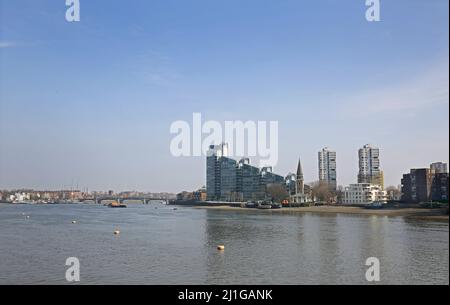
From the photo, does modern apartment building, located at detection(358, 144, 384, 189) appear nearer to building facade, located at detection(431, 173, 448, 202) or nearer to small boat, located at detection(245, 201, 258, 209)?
small boat, located at detection(245, 201, 258, 209)

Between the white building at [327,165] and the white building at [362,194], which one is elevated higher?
the white building at [327,165]

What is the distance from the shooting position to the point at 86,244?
3042 cm

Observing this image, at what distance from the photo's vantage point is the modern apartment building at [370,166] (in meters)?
132

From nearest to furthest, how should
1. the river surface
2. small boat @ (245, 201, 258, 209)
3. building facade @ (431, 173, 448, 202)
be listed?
the river surface → building facade @ (431, 173, 448, 202) → small boat @ (245, 201, 258, 209)

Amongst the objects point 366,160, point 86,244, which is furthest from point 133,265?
point 366,160

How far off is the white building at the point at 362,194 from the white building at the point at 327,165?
97.7ft

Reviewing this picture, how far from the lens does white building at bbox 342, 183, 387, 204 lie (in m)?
112

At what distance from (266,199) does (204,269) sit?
11382 centimetres

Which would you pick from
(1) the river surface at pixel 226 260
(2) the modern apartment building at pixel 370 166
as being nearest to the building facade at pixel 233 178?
(2) the modern apartment building at pixel 370 166

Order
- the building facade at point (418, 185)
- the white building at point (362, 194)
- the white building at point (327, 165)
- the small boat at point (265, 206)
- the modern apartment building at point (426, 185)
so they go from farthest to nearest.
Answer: the white building at point (327, 165)
the small boat at point (265, 206)
the white building at point (362, 194)
the building facade at point (418, 185)
the modern apartment building at point (426, 185)

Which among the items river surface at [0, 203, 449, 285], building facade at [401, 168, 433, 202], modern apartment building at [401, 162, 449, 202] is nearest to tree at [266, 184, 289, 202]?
building facade at [401, 168, 433, 202]

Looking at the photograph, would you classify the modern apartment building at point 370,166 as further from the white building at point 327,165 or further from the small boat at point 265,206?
the small boat at point 265,206

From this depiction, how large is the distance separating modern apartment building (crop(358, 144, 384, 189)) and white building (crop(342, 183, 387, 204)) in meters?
14.1
